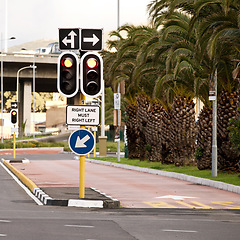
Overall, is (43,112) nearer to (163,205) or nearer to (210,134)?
(210,134)

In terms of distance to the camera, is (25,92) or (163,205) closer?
(163,205)

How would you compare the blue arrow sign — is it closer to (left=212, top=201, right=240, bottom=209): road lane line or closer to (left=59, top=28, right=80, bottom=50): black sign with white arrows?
(left=59, top=28, right=80, bottom=50): black sign with white arrows

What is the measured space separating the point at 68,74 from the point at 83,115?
1079 mm

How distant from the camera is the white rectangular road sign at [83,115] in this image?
16859mm

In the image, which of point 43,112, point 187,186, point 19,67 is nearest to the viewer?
point 187,186

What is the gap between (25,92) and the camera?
319ft

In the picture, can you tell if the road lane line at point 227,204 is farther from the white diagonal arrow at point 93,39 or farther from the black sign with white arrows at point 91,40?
the white diagonal arrow at point 93,39

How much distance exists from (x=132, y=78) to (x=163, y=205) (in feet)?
65.4

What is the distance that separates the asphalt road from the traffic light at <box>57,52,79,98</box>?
2.87 m

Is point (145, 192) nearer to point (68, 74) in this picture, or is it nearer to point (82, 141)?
point (82, 141)

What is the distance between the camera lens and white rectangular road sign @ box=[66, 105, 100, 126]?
664 inches

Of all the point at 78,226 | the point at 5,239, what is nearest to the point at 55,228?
the point at 78,226

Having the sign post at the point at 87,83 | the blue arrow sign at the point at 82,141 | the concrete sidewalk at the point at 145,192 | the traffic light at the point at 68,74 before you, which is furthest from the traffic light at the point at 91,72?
the concrete sidewalk at the point at 145,192

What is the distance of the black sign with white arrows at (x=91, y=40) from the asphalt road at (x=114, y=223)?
13.3 ft
